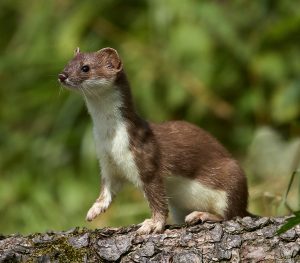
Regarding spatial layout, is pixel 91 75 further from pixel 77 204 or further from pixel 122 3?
pixel 122 3

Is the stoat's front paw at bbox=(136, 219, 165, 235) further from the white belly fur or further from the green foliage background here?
the green foliage background

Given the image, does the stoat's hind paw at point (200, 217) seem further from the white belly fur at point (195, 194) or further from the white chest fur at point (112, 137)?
the white chest fur at point (112, 137)

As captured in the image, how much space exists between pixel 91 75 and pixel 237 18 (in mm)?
2934

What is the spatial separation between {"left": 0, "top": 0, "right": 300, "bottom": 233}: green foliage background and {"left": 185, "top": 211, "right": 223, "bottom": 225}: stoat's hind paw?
2.32 meters

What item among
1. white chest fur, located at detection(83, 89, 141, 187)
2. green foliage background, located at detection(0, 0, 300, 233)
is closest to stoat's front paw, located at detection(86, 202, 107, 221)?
white chest fur, located at detection(83, 89, 141, 187)

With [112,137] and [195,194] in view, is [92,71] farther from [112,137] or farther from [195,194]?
[195,194]

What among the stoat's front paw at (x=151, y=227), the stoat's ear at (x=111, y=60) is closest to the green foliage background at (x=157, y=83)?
the stoat's ear at (x=111, y=60)

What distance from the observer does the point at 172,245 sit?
3.21 meters

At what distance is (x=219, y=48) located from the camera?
653 centimetres

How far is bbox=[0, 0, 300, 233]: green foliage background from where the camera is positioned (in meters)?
6.38

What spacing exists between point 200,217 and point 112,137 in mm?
579

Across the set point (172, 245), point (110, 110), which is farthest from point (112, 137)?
point (172, 245)

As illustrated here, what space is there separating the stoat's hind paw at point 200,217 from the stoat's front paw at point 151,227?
123 mm

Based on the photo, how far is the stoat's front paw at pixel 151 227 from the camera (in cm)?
335
